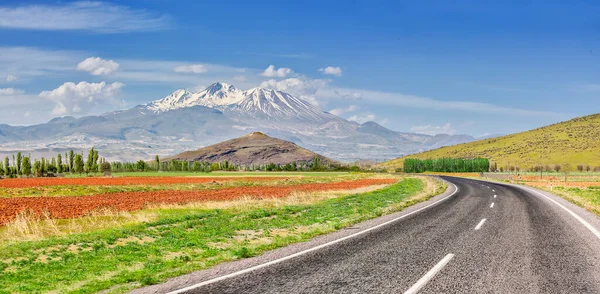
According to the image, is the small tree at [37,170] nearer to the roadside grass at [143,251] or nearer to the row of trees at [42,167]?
the row of trees at [42,167]

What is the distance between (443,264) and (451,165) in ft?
480

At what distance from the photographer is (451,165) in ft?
489

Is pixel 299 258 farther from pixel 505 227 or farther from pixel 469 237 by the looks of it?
pixel 505 227

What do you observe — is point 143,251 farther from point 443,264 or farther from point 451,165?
point 451,165

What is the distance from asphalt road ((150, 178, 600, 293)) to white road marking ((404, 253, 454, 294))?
0.06ft

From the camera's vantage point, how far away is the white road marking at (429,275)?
7.99 metres

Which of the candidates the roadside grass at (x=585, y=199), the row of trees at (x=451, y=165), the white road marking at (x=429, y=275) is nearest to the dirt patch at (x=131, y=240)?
the white road marking at (x=429, y=275)

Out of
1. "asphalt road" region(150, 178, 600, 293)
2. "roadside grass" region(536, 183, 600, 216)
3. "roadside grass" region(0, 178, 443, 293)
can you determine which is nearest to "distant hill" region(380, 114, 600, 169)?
"roadside grass" region(536, 183, 600, 216)

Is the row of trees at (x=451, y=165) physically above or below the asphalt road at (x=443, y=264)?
below

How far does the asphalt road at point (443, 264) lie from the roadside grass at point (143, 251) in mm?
1992

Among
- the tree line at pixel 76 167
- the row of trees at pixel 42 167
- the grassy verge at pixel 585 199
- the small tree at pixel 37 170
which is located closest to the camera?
the grassy verge at pixel 585 199

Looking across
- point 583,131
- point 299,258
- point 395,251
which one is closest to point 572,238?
point 395,251

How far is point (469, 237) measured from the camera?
13406mm

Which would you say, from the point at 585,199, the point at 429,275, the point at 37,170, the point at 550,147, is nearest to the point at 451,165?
the point at 550,147
